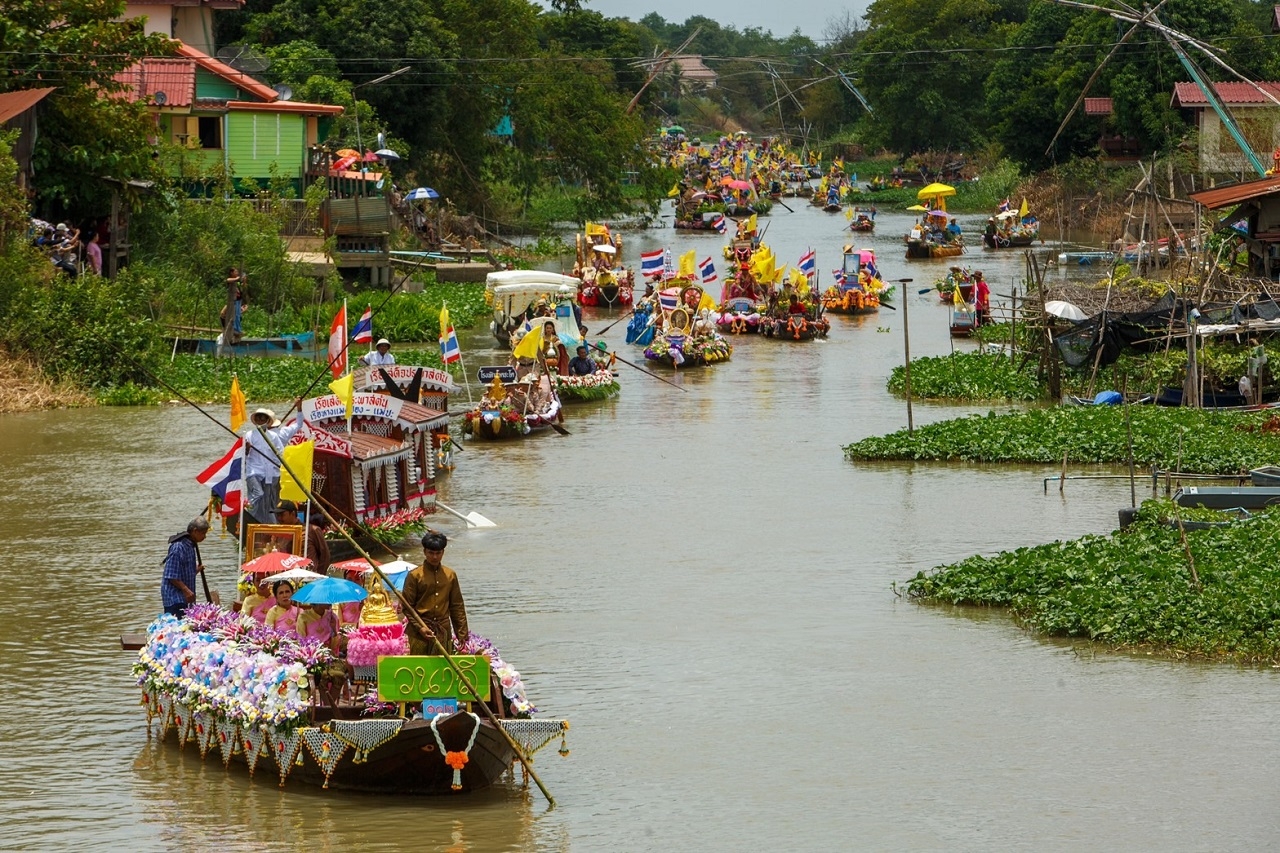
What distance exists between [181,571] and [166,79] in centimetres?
2961

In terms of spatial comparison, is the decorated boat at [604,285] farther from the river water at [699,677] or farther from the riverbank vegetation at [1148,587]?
the riverbank vegetation at [1148,587]

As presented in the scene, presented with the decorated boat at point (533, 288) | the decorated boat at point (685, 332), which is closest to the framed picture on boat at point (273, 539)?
the decorated boat at point (533, 288)

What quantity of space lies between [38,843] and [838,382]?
24069 mm

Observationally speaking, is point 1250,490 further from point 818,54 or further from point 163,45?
point 818,54

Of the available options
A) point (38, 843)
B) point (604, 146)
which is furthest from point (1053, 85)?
point (38, 843)

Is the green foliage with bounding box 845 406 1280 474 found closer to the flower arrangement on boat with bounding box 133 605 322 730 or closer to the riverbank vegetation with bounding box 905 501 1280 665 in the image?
the riverbank vegetation with bounding box 905 501 1280 665

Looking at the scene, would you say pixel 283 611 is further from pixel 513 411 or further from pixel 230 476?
pixel 513 411

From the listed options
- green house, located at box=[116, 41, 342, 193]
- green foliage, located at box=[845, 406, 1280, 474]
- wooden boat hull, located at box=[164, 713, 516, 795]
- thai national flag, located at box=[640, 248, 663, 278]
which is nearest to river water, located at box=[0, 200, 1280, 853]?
wooden boat hull, located at box=[164, 713, 516, 795]

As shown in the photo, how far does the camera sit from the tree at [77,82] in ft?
114

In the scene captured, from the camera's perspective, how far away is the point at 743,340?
138 ft

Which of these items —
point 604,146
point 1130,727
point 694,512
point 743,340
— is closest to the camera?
point 1130,727

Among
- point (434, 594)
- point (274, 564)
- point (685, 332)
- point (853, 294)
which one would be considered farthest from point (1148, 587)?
point (853, 294)

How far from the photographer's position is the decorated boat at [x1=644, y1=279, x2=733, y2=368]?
37219 mm

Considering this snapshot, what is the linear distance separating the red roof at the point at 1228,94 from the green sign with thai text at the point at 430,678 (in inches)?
1550
